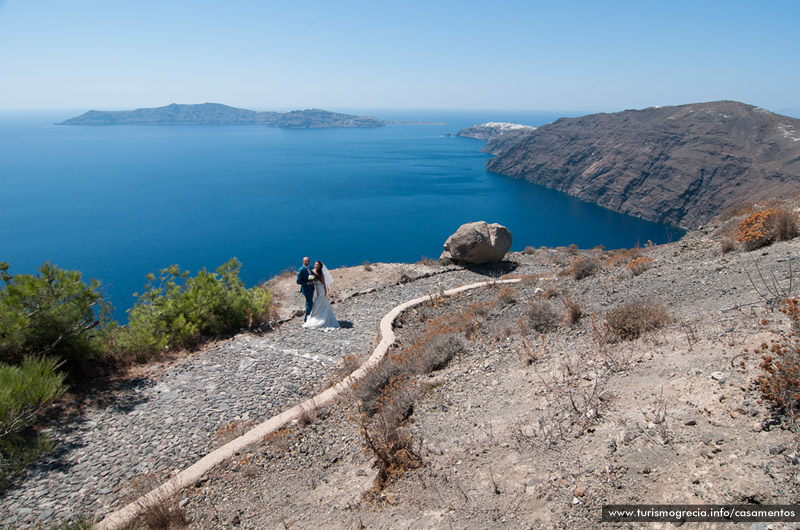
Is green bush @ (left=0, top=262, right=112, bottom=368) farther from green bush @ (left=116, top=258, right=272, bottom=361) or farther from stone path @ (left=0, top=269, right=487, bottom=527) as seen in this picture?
stone path @ (left=0, top=269, right=487, bottom=527)

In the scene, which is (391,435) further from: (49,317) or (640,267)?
(640,267)

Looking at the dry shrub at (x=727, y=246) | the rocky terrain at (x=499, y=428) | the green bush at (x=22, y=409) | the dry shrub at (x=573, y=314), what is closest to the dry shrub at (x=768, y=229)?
the dry shrub at (x=727, y=246)

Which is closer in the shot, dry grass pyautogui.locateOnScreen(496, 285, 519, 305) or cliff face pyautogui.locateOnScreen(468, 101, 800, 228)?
dry grass pyautogui.locateOnScreen(496, 285, 519, 305)

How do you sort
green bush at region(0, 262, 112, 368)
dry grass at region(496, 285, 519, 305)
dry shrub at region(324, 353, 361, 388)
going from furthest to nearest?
dry grass at region(496, 285, 519, 305) → dry shrub at region(324, 353, 361, 388) → green bush at region(0, 262, 112, 368)

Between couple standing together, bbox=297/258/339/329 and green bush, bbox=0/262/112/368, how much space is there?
423 centimetres

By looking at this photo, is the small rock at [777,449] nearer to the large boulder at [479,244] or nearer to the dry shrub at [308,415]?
the dry shrub at [308,415]

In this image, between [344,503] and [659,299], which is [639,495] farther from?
[659,299]

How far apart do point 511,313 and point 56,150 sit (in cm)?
13577

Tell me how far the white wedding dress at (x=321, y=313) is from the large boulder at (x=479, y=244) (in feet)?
29.4

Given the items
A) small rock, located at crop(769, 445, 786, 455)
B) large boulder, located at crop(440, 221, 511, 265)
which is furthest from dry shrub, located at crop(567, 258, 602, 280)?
small rock, located at crop(769, 445, 786, 455)

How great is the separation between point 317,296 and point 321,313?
1.43ft

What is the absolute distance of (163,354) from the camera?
818 cm

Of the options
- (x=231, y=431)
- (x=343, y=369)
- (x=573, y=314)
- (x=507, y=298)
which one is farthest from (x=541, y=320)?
(x=231, y=431)

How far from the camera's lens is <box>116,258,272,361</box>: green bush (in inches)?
321
